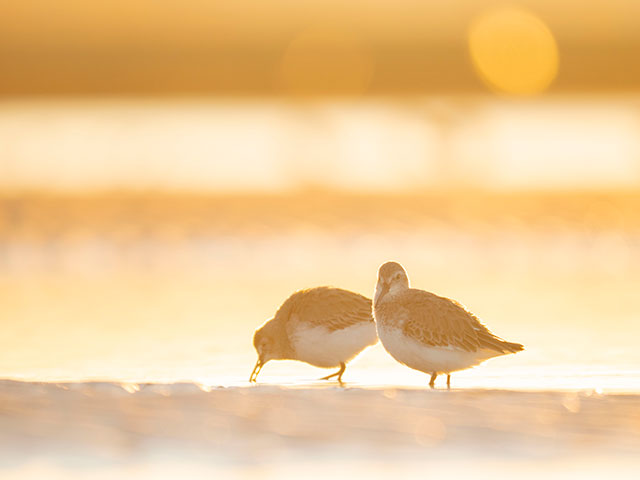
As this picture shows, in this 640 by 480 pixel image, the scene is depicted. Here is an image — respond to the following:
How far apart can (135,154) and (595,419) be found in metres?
39.1

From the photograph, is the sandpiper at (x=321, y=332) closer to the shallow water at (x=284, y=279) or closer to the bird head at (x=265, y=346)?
the bird head at (x=265, y=346)

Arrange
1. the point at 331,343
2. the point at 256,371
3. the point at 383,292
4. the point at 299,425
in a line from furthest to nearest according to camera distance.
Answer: the point at 256,371 < the point at 331,343 < the point at 383,292 < the point at 299,425

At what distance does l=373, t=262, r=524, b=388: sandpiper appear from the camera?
688 cm

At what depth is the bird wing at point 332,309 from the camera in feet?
24.8

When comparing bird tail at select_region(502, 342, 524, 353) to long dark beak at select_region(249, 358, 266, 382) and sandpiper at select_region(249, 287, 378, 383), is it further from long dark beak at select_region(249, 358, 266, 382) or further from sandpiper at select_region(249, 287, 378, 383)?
long dark beak at select_region(249, 358, 266, 382)

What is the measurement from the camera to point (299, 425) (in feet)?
18.5

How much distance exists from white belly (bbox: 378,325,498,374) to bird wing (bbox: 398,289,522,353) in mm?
37

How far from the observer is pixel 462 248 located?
1872cm

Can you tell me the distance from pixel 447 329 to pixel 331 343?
0.89 m

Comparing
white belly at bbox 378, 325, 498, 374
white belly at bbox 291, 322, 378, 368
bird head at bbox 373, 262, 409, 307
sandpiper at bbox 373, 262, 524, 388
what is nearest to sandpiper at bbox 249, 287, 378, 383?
white belly at bbox 291, 322, 378, 368

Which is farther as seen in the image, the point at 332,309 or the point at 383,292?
the point at 332,309

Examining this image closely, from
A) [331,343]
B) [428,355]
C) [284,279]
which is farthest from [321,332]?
[284,279]

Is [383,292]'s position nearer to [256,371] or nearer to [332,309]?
[332,309]

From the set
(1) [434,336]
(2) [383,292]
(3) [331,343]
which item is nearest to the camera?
(1) [434,336]
